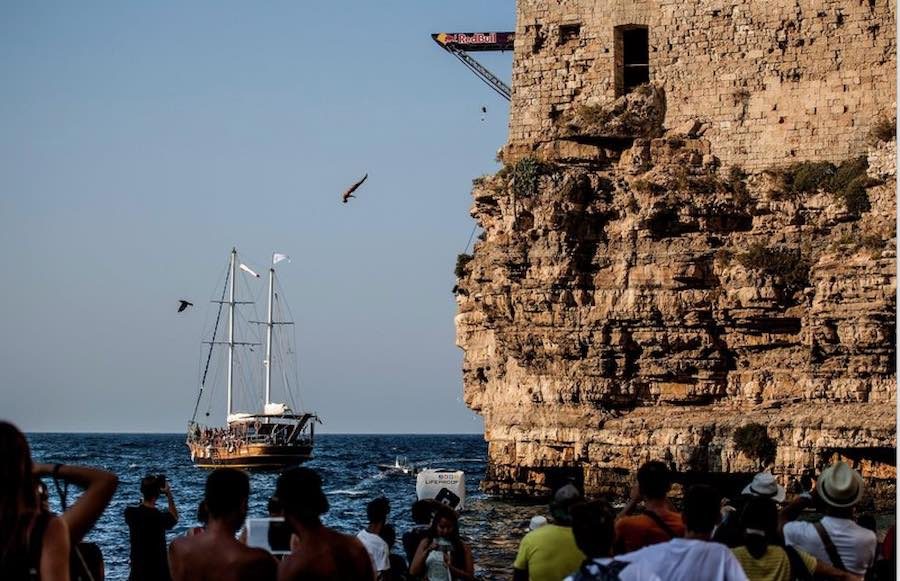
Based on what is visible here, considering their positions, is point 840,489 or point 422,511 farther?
point 422,511

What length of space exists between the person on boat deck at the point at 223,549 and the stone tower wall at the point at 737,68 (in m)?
32.2

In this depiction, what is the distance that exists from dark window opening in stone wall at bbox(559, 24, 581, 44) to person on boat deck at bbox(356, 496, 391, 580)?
3079 cm

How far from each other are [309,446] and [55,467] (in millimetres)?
73578

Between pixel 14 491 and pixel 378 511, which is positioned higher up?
pixel 14 491

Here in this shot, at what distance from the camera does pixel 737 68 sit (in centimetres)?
4041

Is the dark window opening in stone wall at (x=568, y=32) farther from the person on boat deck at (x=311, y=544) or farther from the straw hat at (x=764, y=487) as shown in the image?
the person on boat deck at (x=311, y=544)

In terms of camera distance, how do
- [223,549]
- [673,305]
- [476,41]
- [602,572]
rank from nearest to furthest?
[602,572]
[223,549]
[673,305]
[476,41]

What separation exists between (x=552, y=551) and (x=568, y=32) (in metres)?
33.9

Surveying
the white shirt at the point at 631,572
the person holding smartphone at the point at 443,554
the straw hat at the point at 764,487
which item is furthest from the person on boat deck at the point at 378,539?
the white shirt at the point at 631,572

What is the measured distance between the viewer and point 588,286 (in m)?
40.1

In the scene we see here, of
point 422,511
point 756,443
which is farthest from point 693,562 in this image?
point 756,443

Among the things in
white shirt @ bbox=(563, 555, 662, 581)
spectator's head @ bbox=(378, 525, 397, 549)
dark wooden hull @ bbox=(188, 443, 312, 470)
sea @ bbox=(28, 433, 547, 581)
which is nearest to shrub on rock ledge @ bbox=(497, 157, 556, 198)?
sea @ bbox=(28, 433, 547, 581)

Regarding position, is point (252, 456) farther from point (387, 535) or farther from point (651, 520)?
point (651, 520)

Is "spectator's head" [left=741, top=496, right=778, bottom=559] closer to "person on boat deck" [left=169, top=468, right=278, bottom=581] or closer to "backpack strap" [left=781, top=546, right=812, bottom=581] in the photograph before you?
"backpack strap" [left=781, top=546, right=812, bottom=581]
